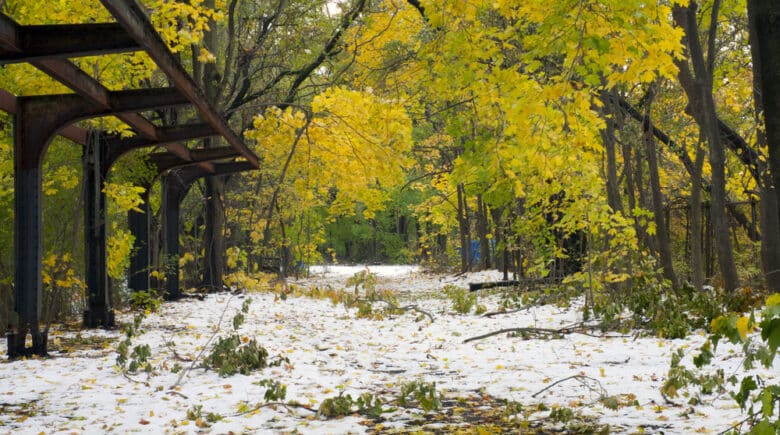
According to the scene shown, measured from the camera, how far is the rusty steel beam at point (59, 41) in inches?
228

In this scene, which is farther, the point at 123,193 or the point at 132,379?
the point at 123,193

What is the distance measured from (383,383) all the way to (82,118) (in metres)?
4.29

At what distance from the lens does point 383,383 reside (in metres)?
6.22

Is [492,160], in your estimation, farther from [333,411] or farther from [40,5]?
[40,5]

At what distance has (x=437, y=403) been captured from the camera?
4.89m

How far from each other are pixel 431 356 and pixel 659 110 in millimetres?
8899

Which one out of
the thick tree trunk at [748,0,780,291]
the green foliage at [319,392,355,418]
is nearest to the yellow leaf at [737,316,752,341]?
the thick tree trunk at [748,0,780,291]

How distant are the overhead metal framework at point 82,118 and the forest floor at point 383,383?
68 cm

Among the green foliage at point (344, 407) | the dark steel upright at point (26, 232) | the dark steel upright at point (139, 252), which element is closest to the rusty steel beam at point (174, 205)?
the dark steel upright at point (139, 252)

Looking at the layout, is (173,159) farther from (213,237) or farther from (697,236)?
(697,236)

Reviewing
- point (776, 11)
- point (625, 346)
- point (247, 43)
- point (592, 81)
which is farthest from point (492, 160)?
point (247, 43)

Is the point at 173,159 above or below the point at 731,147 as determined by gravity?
above

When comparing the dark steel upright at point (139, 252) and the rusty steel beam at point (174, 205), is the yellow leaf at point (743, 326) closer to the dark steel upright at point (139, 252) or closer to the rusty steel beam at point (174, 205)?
the dark steel upright at point (139, 252)

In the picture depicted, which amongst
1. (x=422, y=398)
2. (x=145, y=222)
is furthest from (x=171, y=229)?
(x=422, y=398)
